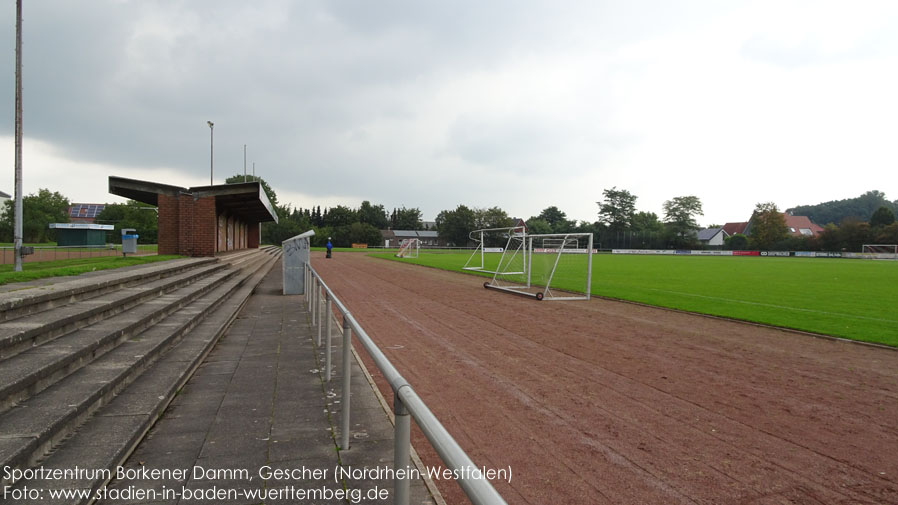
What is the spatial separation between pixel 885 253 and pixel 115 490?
268 ft

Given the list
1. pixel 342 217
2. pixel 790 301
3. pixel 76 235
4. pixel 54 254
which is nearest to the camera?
pixel 790 301

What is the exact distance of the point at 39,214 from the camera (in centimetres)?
6122

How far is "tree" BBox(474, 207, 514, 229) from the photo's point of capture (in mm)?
95875

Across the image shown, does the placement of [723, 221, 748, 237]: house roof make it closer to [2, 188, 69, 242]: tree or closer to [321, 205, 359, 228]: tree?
[321, 205, 359, 228]: tree

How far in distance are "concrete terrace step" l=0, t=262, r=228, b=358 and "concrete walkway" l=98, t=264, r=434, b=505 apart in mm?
1215

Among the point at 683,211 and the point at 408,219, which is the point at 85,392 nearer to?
the point at 683,211

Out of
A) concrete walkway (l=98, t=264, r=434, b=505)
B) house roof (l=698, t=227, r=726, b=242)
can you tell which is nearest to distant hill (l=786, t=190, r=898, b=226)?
house roof (l=698, t=227, r=726, b=242)

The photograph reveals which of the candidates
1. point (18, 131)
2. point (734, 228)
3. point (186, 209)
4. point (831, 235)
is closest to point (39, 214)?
point (186, 209)

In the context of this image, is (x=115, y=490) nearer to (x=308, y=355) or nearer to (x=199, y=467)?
(x=199, y=467)

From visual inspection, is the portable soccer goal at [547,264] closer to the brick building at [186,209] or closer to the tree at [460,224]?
the brick building at [186,209]

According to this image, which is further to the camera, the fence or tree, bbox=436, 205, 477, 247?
tree, bbox=436, 205, 477, 247

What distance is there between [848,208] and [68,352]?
536ft

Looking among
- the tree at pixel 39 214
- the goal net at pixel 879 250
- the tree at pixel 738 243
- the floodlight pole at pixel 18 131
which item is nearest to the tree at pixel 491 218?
the tree at pixel 738 243

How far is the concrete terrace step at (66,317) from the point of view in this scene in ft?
12.6
